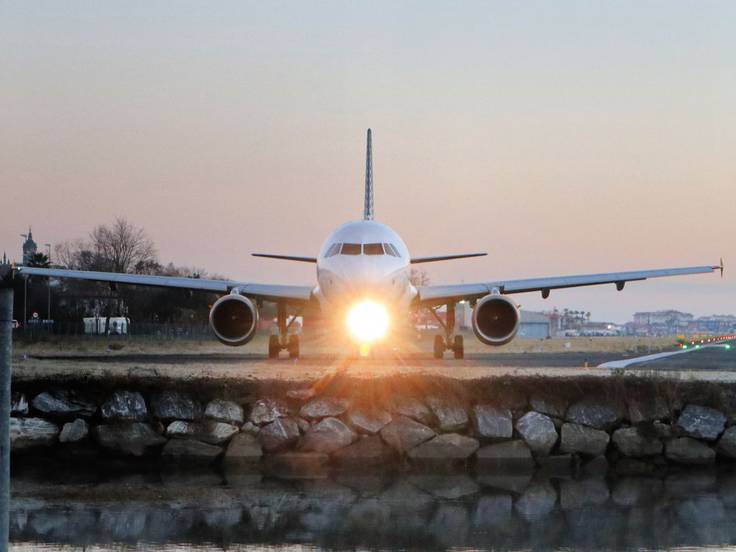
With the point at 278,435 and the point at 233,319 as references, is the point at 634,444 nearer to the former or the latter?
the point at 278,435

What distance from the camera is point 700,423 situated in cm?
1714

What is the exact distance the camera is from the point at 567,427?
665 inches

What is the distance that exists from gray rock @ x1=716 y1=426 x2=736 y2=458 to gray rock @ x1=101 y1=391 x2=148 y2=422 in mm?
9679

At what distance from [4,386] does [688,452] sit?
1256 centimetres

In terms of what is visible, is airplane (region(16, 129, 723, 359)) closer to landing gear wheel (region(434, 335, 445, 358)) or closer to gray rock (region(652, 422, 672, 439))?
landing gear wheel (region(434, 335, 445, 358))

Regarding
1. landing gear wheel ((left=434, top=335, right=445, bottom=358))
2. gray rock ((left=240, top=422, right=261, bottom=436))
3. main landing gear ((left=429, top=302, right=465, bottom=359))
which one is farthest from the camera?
landing gear wheel ((left=434, top=335, right=445, bottom=358))

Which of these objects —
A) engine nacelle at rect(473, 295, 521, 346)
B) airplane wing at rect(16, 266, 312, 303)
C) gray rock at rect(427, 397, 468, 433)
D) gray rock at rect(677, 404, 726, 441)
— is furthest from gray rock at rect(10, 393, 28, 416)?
engine nacelle at rect(473, 295, 521, 346)

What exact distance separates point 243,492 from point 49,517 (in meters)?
2.75

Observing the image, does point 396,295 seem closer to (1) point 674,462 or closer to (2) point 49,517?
(1) point 674,462

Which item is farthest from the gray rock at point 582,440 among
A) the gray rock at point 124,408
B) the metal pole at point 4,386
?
the metal pole at point 4,386

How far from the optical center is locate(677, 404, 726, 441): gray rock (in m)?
17.1

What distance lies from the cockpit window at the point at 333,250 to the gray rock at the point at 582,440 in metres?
13.4

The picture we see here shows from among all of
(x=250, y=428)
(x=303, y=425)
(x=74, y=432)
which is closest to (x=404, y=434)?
(x=303, y=425)

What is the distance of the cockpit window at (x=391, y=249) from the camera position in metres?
29.3
